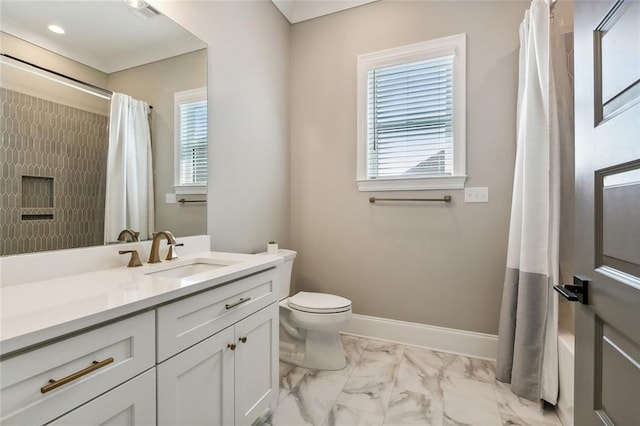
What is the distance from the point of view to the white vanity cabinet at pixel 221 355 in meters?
0.95

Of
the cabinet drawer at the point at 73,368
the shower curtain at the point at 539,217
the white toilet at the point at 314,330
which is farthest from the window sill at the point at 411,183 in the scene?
the cabinet drawer at the point at 73,368

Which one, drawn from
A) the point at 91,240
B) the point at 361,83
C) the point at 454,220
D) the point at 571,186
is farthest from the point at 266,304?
the point at 361,83

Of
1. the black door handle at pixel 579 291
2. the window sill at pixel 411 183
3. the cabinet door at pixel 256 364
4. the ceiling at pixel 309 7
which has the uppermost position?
the ceiling at pixel 309 7

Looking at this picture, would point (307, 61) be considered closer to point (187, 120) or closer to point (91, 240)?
point (187, 120)

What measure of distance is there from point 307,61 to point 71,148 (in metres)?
2.07

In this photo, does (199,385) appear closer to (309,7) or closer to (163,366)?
(163,366)

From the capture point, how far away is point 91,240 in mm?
1251

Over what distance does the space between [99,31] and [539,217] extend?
2.33m

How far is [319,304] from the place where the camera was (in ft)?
6.69

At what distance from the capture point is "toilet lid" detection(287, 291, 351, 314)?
1.97 metres

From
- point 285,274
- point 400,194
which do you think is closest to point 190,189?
point 285,274

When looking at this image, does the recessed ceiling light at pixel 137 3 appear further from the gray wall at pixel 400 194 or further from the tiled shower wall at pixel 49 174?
the gray wall at pixel 400 194

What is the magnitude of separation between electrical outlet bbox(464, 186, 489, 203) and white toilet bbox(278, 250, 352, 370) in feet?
3.81

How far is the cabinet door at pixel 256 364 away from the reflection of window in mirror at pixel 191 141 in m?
0.84
